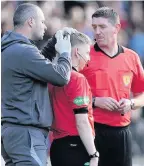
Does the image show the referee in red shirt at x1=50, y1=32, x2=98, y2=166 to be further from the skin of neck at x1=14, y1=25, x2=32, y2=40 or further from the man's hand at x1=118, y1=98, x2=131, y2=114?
the man's hand at x1=118, y1=98, x2=131, y2=114

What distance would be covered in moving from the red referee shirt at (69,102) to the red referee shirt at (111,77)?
0.80m

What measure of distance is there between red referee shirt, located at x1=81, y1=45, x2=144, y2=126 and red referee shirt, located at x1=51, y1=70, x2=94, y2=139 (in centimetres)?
80

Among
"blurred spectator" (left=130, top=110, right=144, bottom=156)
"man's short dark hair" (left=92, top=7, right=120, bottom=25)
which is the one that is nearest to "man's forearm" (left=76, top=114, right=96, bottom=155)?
"man's short dark hair" (left=92, top=7, right=120, bottom=25)

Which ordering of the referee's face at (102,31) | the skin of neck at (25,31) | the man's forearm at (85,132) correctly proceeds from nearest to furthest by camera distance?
the man's forearm at (85,132) → the skin of neck at (25,31) → the referee's face at (102,31)

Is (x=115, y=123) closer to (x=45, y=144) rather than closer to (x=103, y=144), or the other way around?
(x=103, y=144)

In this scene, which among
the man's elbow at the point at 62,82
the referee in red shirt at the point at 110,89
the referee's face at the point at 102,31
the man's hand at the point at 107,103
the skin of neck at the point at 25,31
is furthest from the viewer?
the referee's face at the point at 102,31

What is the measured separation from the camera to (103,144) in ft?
24.3

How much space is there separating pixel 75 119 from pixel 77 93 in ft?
0.69

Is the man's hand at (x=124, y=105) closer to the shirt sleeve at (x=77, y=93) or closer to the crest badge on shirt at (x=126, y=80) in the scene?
the crest badge on shirt at (x=126, y=80)

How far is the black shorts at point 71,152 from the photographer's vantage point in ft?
21.3

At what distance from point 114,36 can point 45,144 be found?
1.64 metres

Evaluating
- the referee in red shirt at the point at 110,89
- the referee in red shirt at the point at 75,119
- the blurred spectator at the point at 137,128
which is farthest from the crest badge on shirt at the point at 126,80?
the blurred spectator at the point at 137,128

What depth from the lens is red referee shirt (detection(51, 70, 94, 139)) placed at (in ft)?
21.1

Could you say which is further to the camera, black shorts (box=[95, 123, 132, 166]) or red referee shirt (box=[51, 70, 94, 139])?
black shorts (box=[95, 123, 132, 166])
